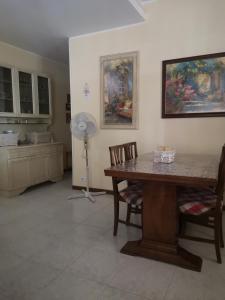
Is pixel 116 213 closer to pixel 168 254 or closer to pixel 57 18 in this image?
A: pixel 168 254

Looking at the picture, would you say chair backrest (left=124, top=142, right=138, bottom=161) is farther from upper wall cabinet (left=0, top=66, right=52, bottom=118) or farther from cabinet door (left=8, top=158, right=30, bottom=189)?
upper wall cabinet (left=0, top=66, right=52, bottom=118)

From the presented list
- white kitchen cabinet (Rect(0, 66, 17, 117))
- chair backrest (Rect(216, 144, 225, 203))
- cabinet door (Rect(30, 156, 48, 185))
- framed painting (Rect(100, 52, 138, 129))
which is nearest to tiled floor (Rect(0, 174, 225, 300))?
chair backrest (Rect(216, 144, 225, 203))

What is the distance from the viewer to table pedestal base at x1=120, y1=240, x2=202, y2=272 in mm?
1843

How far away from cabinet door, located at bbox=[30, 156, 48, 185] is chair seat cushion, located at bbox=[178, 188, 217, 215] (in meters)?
2.81

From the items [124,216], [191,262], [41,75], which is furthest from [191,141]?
[41,75]

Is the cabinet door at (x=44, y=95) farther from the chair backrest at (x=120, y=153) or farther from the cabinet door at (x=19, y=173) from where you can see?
the chair backrest at (x=120, y=153)

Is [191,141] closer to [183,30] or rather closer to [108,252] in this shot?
[183,30]

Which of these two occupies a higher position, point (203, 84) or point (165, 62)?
point (165, 62)

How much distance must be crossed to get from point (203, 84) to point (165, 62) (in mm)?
609

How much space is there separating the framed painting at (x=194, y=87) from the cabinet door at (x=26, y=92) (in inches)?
102

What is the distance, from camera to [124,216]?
114 inches

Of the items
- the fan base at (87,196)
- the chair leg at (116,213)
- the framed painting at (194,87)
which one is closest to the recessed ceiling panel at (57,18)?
the framed painting at (194,87)

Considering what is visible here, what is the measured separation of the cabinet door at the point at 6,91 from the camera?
387 cm

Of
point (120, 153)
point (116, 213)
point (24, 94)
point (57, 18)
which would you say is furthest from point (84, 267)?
point (24, 94)
